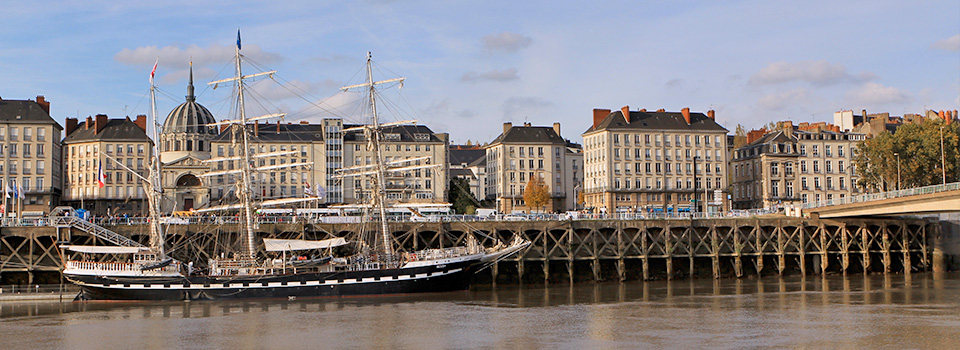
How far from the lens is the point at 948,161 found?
304 feet

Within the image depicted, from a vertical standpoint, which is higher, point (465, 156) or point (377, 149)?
point (465, 156)

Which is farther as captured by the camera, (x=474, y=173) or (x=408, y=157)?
(x=474, y=173)

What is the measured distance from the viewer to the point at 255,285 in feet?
194

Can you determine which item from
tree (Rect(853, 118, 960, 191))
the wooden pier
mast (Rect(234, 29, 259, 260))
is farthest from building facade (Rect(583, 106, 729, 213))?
mast (Rect(234, 29, 259, 260))

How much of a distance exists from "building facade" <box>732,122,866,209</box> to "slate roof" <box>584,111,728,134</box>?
7.09 meters

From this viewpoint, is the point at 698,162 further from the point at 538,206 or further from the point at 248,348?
the point at 248,348

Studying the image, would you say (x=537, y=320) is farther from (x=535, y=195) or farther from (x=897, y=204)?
(x=535, y=195)

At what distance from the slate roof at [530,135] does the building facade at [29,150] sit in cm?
5874

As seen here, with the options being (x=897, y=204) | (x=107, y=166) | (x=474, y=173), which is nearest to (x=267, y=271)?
(x=897, y=204)

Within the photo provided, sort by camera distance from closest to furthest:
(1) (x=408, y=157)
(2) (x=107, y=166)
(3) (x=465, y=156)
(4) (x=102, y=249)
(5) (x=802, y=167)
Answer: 1. (4) (x=102, y=249)
2. (5) (x=802, y=167)
3. (2) (x=107, y=166)
4. (1) (x=408, y=157)
5. (3) (x=465, y=156)

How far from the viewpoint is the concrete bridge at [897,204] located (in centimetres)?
6353

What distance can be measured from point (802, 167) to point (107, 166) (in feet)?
293

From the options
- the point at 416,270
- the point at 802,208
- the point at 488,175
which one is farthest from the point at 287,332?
the point at 488,175

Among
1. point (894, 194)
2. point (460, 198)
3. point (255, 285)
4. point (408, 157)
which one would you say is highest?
point (408, 157)
